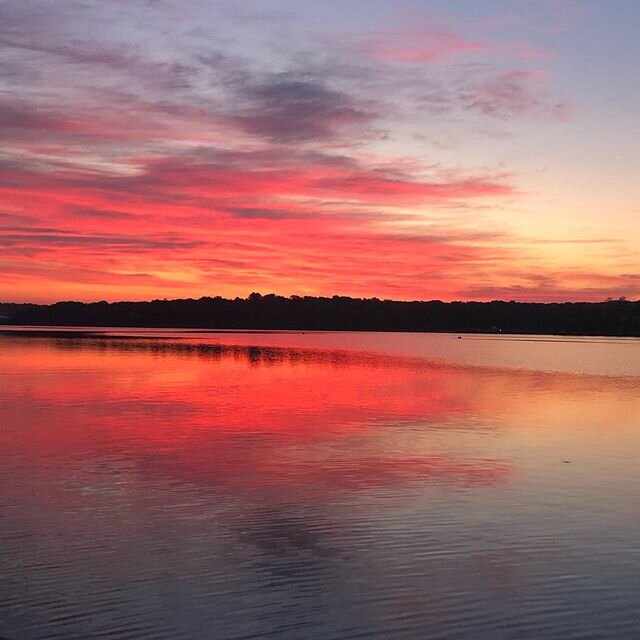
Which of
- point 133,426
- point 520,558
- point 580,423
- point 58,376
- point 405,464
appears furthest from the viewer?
point 58,376

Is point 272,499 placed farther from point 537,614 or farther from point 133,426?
point 133,426

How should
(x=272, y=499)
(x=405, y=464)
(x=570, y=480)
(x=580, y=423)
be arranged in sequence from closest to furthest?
(x=272, y=499)
(x=570, y=480)
(x=405, y=464)
(x=580, y=423)

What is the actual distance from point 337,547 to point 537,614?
3.01 metres

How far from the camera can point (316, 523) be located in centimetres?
1199

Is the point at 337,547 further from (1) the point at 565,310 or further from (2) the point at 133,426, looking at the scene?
(1) the point at 565,310

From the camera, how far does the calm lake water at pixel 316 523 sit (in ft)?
27.6

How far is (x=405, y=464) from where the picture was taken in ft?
55.4

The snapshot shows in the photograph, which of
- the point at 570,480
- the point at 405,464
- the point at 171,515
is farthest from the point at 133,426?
the point at 570,480

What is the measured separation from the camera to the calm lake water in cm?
840

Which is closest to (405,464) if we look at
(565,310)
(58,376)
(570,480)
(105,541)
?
(570,480)

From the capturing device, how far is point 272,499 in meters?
13.4

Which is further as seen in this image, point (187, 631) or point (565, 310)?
point (565, 310)

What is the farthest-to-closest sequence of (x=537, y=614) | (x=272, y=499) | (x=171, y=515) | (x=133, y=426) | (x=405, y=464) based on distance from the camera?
(x=133, y=426) → (x=405, y=464) → (x=272, y=499) → (x=171, y=515) → (x=537, y=614)

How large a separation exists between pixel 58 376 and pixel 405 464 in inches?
1012
